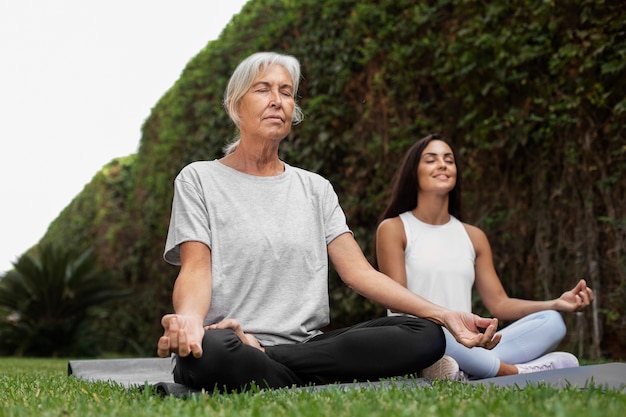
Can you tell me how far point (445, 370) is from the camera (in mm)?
2992

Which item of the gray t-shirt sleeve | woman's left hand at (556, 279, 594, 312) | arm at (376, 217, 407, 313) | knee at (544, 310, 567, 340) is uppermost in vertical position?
the gray t-shirt sleeve

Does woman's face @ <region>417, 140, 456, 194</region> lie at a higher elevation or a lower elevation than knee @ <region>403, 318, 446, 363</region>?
higher

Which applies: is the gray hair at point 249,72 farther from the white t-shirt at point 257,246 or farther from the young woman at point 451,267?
the young woman at point 451,267

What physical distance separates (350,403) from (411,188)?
218 centimetres

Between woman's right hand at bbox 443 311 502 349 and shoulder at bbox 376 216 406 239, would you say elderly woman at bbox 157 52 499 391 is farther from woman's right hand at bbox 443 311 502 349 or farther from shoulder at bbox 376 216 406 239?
shoulder at bbox 376 216 406 239

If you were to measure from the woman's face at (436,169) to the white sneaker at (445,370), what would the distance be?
107 cm

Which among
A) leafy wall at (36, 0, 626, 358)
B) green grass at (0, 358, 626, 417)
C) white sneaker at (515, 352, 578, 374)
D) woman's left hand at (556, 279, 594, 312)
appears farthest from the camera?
leafy wall at (36, 0, 626, 358)

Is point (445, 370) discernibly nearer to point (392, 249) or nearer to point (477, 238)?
point (392, 249)

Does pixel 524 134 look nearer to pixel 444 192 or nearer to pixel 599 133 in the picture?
pixel 599 133

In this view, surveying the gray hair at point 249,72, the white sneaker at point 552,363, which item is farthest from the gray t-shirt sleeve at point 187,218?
the white sneaker at point 552,363

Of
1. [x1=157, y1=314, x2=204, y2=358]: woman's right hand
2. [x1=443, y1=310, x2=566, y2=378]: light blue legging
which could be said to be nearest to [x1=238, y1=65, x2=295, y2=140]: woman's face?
[x1=157, y1=314, x2=204, y2=358]: woman's right hand

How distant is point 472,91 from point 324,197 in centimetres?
204

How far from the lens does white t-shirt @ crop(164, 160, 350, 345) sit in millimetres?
2787

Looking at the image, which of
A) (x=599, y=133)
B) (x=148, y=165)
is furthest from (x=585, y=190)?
(x=148, y=165)
